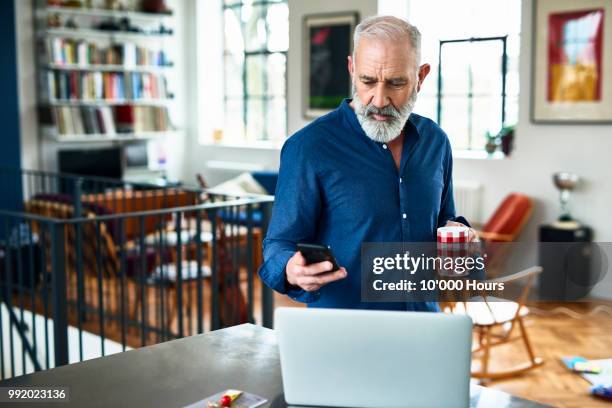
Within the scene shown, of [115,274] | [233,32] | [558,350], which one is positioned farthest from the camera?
[233,32]

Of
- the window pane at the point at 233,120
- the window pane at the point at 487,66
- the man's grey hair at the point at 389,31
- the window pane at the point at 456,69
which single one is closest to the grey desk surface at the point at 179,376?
the man's grey hair at the point at 389,31

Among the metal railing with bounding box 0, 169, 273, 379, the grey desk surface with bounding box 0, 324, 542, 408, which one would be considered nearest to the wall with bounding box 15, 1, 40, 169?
the metal railing with bounding box 0, 169, 273, 379

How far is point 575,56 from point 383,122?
203 inches

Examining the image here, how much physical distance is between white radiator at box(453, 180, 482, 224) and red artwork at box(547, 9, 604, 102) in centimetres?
104

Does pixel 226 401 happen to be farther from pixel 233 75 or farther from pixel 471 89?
pixel 233 75

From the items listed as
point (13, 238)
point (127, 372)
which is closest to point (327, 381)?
point (127, 372)

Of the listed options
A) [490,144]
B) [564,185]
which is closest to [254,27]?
[490,144]

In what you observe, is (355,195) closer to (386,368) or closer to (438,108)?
(386,368)

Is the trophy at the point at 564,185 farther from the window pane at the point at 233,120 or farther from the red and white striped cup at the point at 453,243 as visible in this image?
the red and white striped cup at the point at 453,243

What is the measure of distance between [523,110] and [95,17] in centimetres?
507

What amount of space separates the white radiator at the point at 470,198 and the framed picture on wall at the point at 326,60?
65.8 inches

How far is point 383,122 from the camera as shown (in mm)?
2041

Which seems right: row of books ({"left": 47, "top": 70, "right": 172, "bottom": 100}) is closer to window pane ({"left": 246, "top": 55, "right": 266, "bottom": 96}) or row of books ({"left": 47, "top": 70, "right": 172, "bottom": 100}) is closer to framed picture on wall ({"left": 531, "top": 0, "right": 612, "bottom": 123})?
window pane ({"left": 246, "top": 55, "right": 266, "bottom": 96})

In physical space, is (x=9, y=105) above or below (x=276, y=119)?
above
